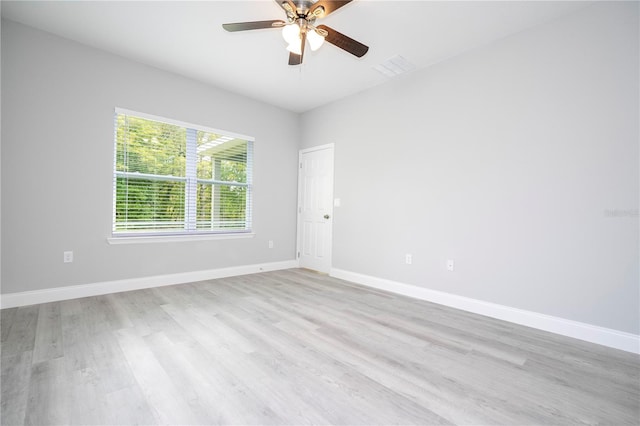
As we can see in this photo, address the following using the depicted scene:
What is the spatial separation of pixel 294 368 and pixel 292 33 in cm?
244

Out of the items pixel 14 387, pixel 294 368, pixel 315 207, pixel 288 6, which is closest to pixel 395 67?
pixel 288 6

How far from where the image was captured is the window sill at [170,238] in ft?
11.2

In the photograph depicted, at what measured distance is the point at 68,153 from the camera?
311 cm

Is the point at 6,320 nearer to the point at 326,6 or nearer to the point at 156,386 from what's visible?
the point at 156,386

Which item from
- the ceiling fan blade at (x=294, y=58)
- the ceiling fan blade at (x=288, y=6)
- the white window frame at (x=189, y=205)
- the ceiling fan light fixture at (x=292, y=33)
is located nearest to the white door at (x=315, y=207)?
the white window frame at (x=189, y=205)

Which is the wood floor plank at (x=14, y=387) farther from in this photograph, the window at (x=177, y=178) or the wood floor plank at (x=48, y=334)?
the window at (x=177, y=178)

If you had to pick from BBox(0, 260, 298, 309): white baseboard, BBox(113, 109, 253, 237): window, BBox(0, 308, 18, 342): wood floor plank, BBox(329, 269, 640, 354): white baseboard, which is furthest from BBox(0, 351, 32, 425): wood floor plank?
BBox(329, 269, 640, 354): white baseboard

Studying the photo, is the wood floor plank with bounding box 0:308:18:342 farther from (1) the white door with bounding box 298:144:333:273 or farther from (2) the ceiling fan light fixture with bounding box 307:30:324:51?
(1) the white door with bounding box 298:144:333:273

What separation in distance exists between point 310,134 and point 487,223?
3.23 meters

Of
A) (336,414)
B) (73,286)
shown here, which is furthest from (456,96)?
(73,286)

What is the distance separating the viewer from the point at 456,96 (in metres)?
3.24

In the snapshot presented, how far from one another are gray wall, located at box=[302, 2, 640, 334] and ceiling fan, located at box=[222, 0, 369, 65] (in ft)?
5.03

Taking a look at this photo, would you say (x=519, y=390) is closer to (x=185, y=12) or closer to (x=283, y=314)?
(x=283, y=314)

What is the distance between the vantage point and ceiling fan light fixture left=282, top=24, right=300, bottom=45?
87.1 inches
